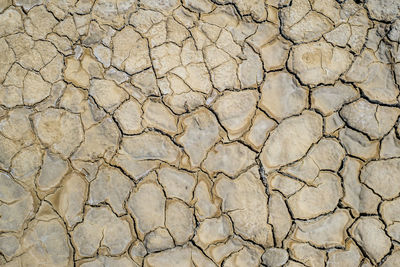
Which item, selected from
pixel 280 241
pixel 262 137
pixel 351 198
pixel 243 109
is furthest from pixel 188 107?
pixel 351 198

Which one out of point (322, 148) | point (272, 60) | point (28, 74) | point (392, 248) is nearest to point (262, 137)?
point (322, 148)

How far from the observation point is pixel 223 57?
2145mm

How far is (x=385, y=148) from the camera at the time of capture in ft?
6.53

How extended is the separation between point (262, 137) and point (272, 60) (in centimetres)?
48

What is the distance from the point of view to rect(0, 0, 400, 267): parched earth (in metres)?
1.88

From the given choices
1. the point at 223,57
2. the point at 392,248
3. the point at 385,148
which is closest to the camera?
the point at 392,248

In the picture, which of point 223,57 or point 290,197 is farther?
point 223,57

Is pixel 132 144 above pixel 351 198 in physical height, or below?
above

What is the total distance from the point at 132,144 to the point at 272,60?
971 mm

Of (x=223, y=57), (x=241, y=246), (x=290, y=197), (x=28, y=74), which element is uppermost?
(x=223, y=57)

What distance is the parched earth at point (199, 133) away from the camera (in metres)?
1.88

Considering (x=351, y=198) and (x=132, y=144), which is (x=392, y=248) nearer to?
(x=351, y=198)

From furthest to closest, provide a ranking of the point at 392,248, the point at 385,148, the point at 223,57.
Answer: the point at 223,57
the point at 385,148
the point at 392,248

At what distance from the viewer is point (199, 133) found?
2.04m
